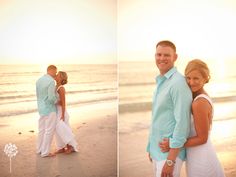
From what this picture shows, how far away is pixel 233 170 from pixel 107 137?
1333 millimetres

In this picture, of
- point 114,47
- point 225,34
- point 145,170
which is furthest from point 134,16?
point 145,170

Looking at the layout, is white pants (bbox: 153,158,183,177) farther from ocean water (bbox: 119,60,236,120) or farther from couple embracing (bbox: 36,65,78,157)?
couple embracing (bbox: 36,65,78,157)

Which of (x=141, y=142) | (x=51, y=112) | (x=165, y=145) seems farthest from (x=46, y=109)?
(x=165, y=145)

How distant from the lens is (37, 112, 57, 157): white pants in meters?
3.24

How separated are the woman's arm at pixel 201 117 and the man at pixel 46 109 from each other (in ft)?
5.05

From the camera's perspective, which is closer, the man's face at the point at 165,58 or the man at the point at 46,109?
the man's face at the point at 165,58

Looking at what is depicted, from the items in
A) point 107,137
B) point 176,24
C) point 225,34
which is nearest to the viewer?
point 225,34

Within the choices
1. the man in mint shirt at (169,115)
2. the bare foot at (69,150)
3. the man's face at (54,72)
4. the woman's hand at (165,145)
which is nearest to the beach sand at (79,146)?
the bare foot at (69,150)

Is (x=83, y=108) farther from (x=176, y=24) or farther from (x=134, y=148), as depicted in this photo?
(x=176, y=24)

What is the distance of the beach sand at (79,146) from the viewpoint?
3.20 metres

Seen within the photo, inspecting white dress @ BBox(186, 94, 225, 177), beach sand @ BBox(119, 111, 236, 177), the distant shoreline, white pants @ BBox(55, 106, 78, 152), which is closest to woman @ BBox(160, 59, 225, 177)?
white dress @ BBox(186, 94, 225, 177)

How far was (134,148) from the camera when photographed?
354cm

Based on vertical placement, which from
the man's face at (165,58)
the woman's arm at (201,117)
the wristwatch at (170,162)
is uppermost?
the man's face at (165,58)

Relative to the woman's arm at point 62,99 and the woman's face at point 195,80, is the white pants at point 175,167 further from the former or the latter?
the woman's arm at point 62,99
